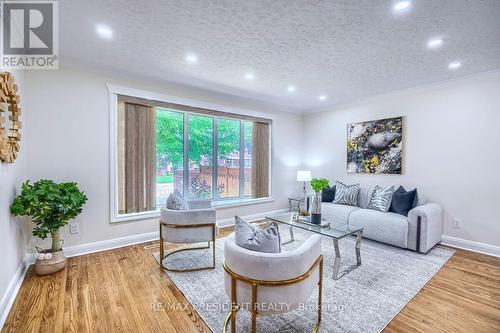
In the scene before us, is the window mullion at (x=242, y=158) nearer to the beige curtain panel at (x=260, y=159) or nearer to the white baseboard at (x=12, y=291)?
the beige curtain panel at (x=260, y=159)

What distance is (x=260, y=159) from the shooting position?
5.27m

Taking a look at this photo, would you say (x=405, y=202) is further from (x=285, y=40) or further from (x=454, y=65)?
(x=285, y=40)

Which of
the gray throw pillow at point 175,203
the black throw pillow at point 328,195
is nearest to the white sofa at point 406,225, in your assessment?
the black throw pillow at point 328,195

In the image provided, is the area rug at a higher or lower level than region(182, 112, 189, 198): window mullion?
lower

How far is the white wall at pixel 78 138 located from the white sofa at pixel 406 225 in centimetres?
345

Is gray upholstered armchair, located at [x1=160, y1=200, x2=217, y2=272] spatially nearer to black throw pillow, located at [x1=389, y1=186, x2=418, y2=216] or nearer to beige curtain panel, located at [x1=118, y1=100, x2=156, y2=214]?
beige curtain panel, located at [x1=118, y1=100, x2=156, y2=214]

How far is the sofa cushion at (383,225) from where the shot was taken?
342 cm

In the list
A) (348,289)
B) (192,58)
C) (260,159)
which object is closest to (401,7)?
(192,58)

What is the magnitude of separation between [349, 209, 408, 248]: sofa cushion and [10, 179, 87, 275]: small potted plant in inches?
141

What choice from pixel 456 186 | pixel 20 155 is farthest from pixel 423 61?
pixel 20 155

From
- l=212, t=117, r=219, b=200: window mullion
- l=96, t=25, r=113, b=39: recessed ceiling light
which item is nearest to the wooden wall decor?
l=96, t=25, r=113, b=39: recessed ceiling light

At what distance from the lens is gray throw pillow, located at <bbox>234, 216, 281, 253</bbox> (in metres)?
1.63

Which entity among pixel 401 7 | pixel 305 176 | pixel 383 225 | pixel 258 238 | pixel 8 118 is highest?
pixel 401 7

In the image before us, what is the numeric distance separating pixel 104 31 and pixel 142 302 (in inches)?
106
